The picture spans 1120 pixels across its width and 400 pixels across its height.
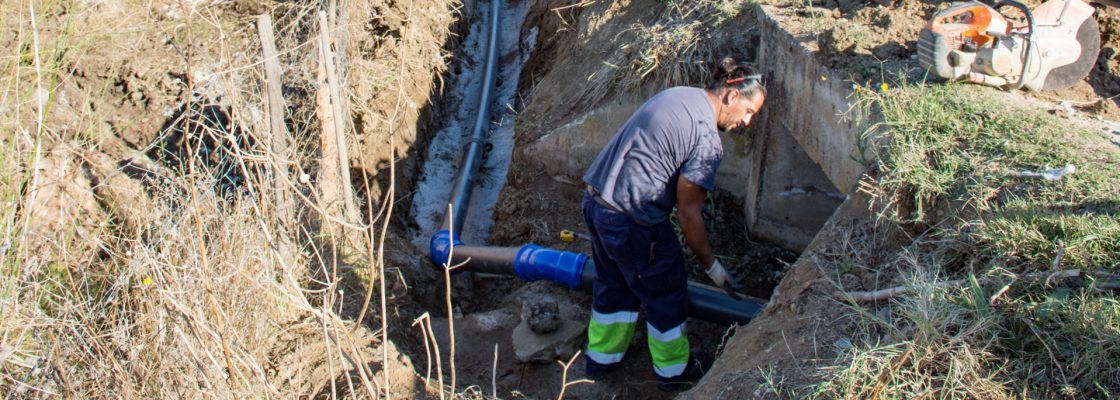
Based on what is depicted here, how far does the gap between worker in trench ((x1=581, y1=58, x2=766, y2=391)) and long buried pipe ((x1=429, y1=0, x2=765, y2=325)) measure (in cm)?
13

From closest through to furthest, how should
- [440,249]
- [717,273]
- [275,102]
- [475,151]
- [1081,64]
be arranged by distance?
[1081,64], [275,102], [717,273], [440,249], [475,151]

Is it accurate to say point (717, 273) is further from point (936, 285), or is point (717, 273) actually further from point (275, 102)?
point (275, 102)

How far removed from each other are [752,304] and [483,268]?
173 cm

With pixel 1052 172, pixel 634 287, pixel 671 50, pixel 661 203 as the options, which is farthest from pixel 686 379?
pixel 671 50

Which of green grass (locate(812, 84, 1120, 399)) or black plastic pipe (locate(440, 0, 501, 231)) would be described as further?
black plastic pipe (locate(440, 0, 501, 231))

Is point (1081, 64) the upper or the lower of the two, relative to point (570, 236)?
upper

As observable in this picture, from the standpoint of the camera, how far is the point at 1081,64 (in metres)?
3.94

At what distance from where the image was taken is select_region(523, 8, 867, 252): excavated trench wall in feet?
14.0

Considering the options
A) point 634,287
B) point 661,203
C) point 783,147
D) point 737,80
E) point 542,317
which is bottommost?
point 542,317

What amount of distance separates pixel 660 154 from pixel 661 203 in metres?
0.27

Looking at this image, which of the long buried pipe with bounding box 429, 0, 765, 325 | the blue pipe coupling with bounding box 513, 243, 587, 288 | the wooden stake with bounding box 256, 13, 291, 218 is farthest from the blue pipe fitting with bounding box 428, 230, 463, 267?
the wooden stake with bounding box 256, 13, 291, 218

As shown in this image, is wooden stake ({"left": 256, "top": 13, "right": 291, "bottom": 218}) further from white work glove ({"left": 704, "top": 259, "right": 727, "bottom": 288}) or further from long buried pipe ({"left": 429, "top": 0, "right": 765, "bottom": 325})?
white work glove ({"left": 704, "top": 259, "right": 727, "bottom": 288})

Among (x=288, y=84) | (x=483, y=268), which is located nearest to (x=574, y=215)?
(x=483, y=268)

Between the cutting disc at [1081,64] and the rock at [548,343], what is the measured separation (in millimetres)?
2684
